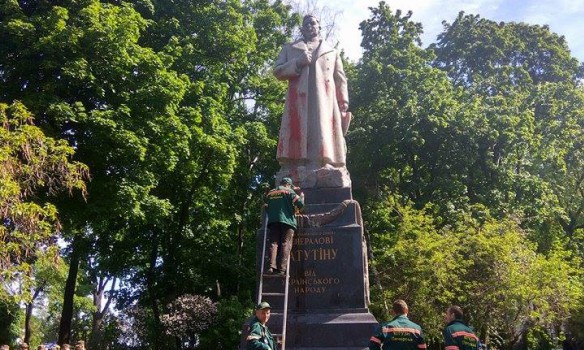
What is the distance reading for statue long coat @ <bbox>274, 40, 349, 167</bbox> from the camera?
35.1 ft

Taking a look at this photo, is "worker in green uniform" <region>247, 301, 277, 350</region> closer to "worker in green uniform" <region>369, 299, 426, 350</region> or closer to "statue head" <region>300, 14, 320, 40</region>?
"worker in green uniform" <region>369, 299, 426, 350</region>

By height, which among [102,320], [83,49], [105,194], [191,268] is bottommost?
[102,320]

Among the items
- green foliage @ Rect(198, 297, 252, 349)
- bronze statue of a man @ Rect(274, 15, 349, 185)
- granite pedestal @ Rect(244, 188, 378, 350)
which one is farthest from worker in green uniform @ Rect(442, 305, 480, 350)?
green foliage @ Rect(198, 297, 252, 349)

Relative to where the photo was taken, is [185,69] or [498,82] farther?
[498,82]

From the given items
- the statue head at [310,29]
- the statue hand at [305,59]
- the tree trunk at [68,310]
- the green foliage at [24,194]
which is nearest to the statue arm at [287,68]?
the statue hand at [305,59]

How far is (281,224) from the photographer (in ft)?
29.4

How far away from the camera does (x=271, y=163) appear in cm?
2300

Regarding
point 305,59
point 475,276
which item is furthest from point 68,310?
point 305,59

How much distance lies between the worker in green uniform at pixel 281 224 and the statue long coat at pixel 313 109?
68.0 inches

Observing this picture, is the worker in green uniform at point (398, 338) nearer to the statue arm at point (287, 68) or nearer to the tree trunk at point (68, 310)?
the statue arm at point (287, 68)

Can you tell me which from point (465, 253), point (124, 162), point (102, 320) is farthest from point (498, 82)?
point (102, 320)

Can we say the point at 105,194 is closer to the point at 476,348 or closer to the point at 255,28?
the point at 255,28

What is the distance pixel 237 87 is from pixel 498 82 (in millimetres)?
12324

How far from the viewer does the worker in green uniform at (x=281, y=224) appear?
8883mm
